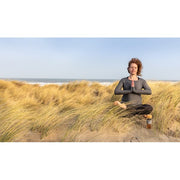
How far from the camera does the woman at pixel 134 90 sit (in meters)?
2.40

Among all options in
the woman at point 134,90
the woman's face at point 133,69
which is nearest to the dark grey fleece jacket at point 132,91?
the woman at point 134,90

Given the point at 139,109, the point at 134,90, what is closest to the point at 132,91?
the point at 134,90

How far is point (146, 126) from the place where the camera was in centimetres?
242

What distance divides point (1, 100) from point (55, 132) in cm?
213

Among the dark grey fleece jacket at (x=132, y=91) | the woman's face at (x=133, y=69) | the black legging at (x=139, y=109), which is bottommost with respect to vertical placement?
the black legging at (x=139, y=109)

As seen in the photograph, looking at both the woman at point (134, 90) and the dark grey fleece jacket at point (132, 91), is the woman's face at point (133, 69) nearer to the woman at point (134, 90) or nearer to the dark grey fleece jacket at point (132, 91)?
the woman at point (134, 90)

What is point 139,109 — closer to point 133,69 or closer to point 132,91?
point 132,91

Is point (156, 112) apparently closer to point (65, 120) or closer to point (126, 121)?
point (126, 121)

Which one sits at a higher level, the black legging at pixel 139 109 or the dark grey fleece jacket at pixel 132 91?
the dark grey fleece jacket at pixel 132 91

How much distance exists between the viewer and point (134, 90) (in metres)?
2.39

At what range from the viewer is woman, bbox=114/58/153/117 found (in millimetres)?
2400

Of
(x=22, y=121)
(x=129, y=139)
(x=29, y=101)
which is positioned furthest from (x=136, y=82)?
(x=29, y=101)

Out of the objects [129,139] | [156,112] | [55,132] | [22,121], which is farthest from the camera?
[156,112]

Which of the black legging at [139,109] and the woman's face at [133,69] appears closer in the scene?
the black legging at [139,109]
